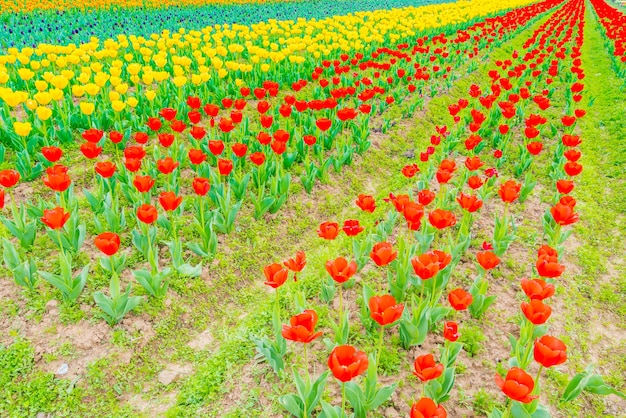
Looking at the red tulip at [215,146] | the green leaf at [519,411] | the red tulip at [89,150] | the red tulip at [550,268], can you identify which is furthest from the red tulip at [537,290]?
the red tulip at [89,150]

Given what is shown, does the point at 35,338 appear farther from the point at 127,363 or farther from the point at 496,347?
the point at 496,347

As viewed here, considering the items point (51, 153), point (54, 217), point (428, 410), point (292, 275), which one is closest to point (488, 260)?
point (428, 410)

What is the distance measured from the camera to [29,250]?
13.9 ft

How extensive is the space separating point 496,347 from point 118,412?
2984 millimetres

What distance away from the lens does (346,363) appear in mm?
2211

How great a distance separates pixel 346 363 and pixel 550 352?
1.08 meters

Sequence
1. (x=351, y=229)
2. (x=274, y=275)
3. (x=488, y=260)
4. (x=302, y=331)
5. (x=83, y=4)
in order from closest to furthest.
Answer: (x=302, y=331), (x=274, y=275), (x=488, y=260), (x=351, y=229), (x=83, y=4)

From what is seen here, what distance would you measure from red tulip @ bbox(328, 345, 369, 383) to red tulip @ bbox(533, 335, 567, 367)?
0.95 meters

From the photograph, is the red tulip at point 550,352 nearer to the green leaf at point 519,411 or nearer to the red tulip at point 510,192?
the green leaf at point 519,411

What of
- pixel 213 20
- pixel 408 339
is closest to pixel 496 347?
pixel 408 339

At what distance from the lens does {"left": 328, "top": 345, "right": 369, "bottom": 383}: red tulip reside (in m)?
2.11

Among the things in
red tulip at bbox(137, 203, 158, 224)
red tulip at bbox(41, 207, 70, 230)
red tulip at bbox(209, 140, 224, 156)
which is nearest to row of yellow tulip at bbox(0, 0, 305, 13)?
red tulip at bbox(209, 140, 224, 156)

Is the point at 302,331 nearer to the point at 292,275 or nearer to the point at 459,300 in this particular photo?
the point at 459,300

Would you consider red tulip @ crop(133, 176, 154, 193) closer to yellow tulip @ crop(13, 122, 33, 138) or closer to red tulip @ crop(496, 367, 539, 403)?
yellow tulip @ crop(13, 122, 33, 138)
